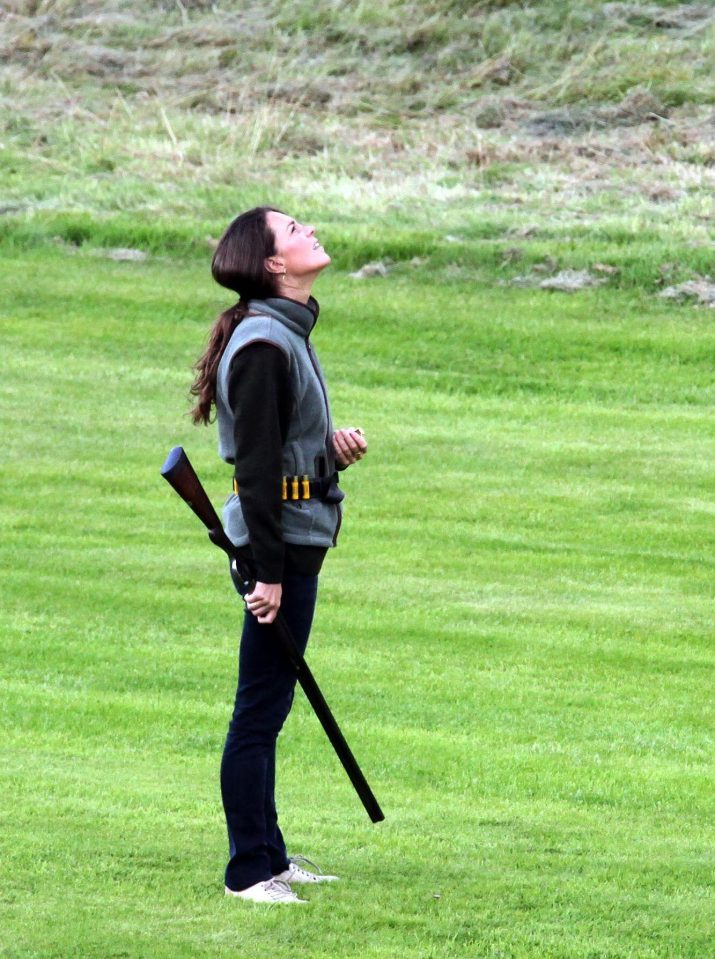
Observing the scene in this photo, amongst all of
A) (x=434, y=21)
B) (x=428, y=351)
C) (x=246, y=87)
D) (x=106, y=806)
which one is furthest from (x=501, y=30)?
(x=106, y=806)

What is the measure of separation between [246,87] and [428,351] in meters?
11.3

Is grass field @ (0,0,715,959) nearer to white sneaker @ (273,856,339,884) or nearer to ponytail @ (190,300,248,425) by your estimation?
white sneaker @ (273,856,339,884)

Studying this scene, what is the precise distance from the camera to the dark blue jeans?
5273 millimetres

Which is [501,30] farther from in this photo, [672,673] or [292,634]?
[292,634]

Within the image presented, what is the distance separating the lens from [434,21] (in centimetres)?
2925

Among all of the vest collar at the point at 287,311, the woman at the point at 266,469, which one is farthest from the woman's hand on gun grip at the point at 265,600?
the vest collar at the point at 287,311

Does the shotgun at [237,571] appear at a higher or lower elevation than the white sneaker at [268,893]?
higher

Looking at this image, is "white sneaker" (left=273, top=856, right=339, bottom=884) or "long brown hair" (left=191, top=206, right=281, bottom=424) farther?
"white sneaker" (left=273, top=856, right=339, bottom=884)

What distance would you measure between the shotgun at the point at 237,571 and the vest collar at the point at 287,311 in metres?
0.53

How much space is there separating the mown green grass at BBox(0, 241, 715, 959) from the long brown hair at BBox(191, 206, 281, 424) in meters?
1.71

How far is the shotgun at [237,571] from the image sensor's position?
5230 millimetres

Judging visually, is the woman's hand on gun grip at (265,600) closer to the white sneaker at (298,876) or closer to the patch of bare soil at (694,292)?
the white sneaker at (298,876)

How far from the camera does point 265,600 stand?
509 centimetres

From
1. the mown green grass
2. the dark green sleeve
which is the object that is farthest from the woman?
the mown green grass
